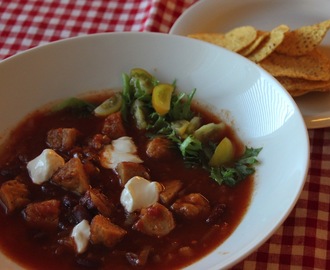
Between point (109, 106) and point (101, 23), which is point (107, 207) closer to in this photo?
point (109, 106)

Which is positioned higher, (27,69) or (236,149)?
(27,69)

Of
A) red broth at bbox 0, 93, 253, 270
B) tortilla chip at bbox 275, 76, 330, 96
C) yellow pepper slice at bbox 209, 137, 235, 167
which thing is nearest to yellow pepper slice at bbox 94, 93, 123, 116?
red broth at bbox 0, 93, 253, 270

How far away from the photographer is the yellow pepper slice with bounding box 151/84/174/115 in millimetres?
2523

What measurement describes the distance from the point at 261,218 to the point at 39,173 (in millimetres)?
888

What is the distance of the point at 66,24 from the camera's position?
342cm

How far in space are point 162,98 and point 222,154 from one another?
0.42 meters

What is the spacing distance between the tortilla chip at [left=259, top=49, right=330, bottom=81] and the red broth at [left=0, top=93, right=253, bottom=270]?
471 mm

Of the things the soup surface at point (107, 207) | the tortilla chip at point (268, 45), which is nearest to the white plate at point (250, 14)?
the tortilla chip at point (268, 45)

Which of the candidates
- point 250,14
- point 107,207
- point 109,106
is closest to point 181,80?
point 109,106

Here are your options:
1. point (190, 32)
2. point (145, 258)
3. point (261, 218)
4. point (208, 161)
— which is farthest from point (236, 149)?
point (190, 32)

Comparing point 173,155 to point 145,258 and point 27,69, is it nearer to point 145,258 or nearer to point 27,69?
point 145,258

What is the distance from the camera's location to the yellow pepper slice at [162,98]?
8.28 feet

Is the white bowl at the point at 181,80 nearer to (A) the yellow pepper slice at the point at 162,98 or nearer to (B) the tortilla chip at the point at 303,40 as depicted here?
(A) the yellow pepper slice at the point at 162,98

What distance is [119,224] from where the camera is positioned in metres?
2.07
